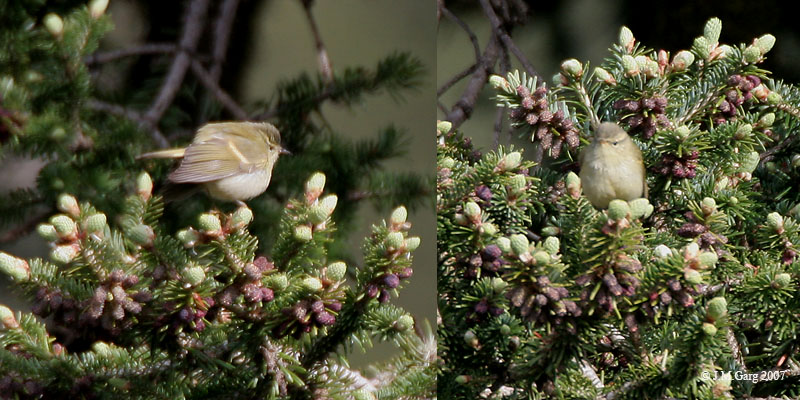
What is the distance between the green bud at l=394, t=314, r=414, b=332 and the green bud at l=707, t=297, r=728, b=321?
0.24 meters

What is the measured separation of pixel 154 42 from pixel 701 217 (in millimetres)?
928

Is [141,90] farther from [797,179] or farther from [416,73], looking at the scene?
[797,179]

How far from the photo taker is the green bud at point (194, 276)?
55cm

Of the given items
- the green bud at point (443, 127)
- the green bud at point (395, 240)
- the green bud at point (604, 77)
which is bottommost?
the green bud at point (395, 240)

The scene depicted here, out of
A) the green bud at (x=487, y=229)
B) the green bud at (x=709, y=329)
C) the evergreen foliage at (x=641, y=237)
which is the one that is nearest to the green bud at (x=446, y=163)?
the evergreen foliage at (x=641, y=237)

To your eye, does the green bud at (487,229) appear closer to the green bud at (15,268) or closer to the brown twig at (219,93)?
the green bud at (15,268)

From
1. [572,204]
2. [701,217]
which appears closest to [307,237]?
[572,204]

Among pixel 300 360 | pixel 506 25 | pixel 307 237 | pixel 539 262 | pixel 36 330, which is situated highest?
pixel 506 25

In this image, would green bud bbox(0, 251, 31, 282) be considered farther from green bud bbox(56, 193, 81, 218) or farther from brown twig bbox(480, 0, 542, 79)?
brown twig bbox(480, 0, 542, 79)

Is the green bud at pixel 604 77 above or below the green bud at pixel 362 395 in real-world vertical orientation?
above

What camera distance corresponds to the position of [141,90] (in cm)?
119

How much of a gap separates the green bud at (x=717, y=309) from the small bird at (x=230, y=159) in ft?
1.71

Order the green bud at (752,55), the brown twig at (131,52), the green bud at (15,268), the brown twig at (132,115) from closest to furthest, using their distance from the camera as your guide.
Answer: the green bud at (15,268) → the green bud at (752,55) → the brown twig at (132,115) → the brown twig at (131,52)

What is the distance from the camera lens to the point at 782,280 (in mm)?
648
